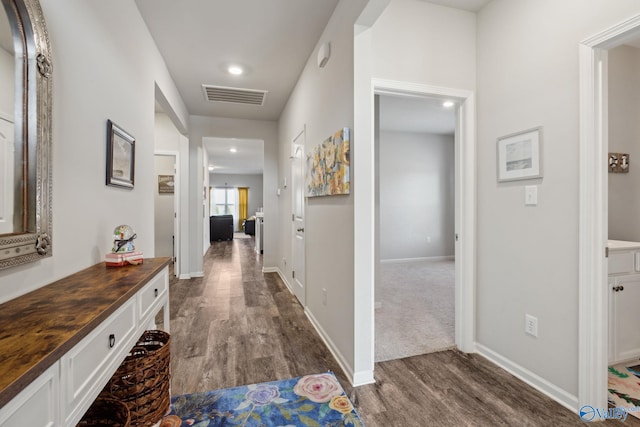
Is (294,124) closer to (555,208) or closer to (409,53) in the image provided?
(409,53)

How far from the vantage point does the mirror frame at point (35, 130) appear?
98 centimetres

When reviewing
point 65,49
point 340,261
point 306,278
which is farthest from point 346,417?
point 65,49

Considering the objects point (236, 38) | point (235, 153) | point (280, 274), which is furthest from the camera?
point (235, 153)

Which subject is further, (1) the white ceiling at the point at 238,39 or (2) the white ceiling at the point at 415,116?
(2) the white ceiling at the point at 415,116

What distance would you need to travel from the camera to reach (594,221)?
152 cm

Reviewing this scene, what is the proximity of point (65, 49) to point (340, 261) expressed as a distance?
71.8 inches

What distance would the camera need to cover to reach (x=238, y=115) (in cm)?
459

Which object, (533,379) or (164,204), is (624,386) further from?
(164,204)

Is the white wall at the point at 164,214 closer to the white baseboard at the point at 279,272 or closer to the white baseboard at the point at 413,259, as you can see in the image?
the white baseboard at the point at 279,272

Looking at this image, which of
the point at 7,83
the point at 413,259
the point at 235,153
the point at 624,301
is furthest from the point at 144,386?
the point at 235,153

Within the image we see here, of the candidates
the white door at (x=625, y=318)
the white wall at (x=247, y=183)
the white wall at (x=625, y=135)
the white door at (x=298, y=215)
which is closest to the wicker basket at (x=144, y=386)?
the white door at (x=298, y=215)

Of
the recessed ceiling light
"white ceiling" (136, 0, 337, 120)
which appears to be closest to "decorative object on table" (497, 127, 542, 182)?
"white ceiling" (136, 0, 337, 120)

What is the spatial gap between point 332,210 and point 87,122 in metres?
1.54

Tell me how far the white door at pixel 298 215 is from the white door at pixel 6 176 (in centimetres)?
237
